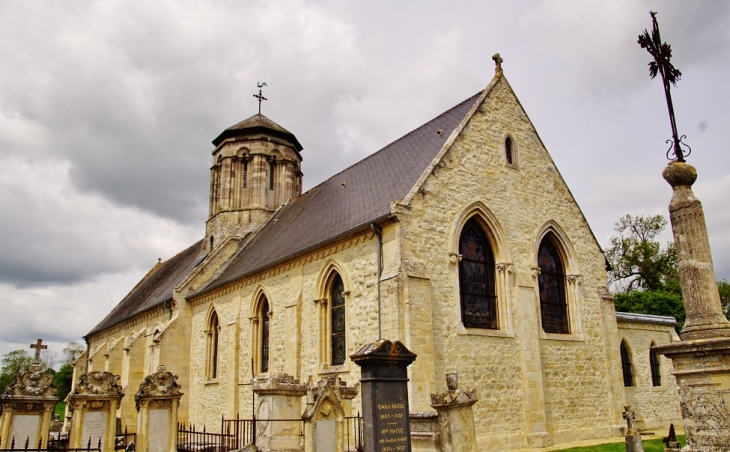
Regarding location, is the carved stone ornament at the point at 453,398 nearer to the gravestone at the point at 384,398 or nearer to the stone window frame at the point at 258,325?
the gravestone at the point at 384,398

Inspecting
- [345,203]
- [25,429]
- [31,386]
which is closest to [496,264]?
[345,203]

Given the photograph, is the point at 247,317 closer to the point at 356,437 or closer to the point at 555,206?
the point at 356,437

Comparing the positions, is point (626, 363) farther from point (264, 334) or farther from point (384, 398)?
point (384, 398)

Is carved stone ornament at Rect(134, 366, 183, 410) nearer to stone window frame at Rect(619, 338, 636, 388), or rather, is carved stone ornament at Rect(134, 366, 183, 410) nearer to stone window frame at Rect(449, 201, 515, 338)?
stone window frame at Rect(449, 201, 515, 338)

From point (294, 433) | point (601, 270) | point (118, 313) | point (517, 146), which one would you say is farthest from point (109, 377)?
point (118, 313)

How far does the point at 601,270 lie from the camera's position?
64.2 feet

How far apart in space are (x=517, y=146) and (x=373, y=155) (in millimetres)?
6477

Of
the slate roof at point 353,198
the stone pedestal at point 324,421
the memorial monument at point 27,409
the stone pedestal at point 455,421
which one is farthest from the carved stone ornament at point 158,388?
the slate roof at point 353,198

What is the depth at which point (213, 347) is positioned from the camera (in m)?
23.8

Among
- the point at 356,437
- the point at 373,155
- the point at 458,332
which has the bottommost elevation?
the point at 356,437

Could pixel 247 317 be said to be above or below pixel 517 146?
below

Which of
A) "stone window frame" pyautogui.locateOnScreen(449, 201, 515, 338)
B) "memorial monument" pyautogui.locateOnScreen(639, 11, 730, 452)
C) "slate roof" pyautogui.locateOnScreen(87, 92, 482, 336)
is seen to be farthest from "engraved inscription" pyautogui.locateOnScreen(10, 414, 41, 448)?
"memorial monument" pyautogui.locateOnScreen(639, 11, 730, 452)

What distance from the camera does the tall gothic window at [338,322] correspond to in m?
16.7

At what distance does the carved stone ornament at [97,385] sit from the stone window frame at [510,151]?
12.2m
